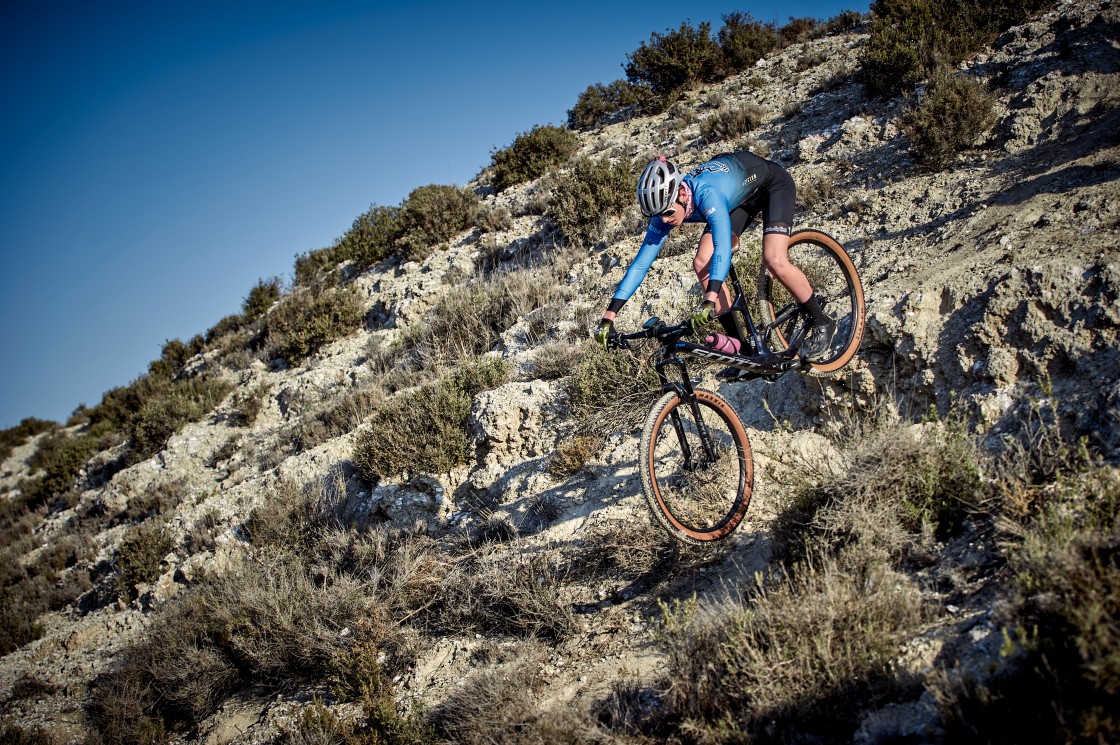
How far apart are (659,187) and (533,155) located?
13412 mm

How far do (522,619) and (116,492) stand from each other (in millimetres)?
11733

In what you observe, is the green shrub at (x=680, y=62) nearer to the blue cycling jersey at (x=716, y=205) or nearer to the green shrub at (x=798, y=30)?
the green shrub at (x=798, y=30)

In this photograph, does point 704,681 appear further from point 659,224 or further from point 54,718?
point 54,718

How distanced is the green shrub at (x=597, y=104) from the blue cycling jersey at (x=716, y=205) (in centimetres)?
1560

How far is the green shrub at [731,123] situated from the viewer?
1298 centimetres

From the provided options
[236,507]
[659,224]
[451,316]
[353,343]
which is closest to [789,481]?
[659,224]

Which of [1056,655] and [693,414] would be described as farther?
[693,414]

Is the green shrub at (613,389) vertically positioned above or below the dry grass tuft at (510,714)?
above

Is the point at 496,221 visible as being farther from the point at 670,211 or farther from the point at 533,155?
the point at 670,211

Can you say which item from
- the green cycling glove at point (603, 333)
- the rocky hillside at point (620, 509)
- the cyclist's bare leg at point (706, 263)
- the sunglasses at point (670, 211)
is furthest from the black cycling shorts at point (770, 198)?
the green cycling glove at point (603, 333)

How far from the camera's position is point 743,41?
1750cm

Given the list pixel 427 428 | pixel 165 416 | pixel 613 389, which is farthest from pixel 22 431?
pixel 613 389

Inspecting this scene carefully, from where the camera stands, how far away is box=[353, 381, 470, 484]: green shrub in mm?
7688

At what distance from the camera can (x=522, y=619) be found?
5.15 metres
